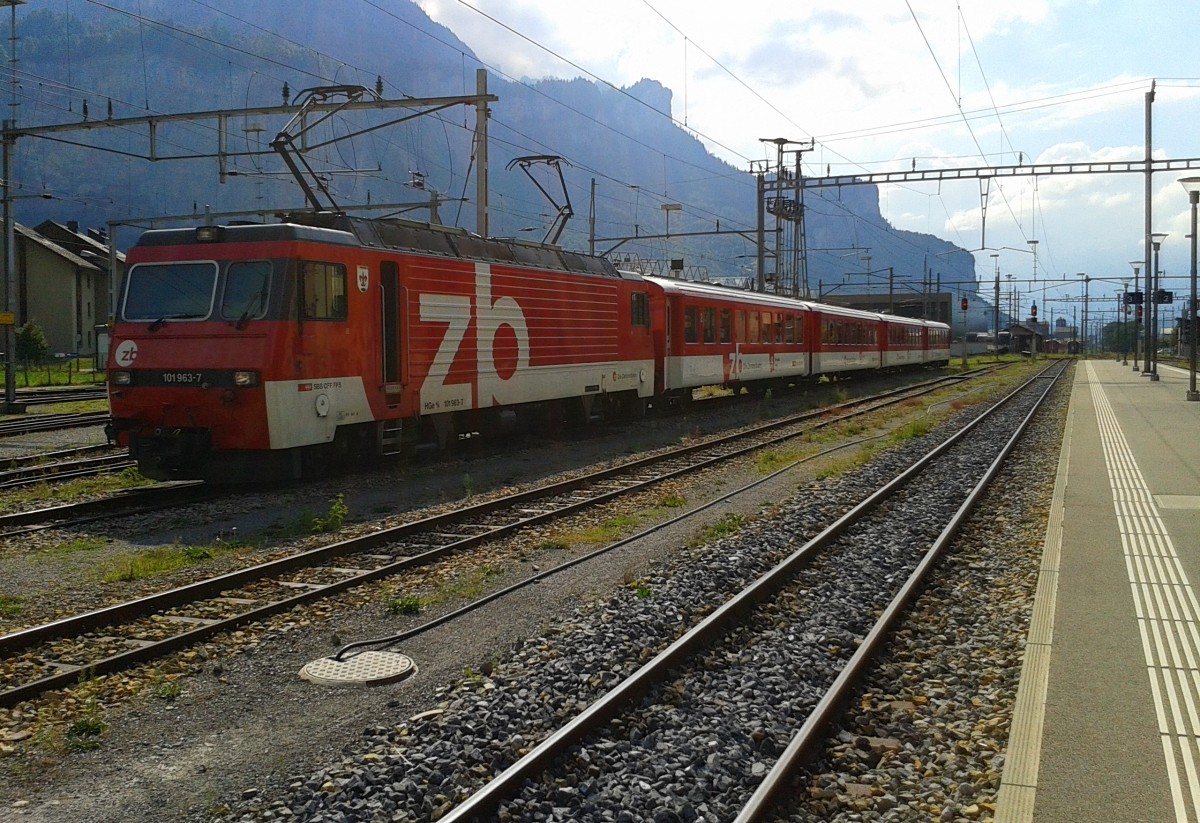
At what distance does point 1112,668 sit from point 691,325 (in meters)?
18.3

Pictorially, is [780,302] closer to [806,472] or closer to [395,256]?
[806,472]

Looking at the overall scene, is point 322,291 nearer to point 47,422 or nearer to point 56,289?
point 47,422

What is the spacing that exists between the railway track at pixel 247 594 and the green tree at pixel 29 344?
40.9m

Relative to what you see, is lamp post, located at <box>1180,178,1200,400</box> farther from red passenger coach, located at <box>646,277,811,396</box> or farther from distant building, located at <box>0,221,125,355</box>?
distant building, located at <box>0,221,125,355</box>

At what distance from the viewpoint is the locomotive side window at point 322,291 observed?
11.9m

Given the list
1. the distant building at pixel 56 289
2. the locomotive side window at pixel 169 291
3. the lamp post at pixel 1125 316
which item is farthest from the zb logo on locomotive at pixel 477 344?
the distant building at pixel 56 289

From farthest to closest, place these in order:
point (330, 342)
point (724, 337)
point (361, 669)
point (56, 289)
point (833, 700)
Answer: point (56, 289)
point (724, 337)
point (330, 342)
point (361, 669)
point (833, 700)

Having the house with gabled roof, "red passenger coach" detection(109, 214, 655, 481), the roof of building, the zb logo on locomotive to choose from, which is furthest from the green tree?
"red passenger coach" detection(109, 214, 655, 481)

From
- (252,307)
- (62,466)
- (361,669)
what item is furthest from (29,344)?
(361,669)

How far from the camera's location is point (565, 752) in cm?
496

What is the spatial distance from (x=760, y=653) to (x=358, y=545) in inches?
169

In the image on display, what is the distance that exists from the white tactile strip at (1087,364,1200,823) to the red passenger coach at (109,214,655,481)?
8.47 meters

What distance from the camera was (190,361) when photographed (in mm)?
11719

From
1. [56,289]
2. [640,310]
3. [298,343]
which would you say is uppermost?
[56,289]
